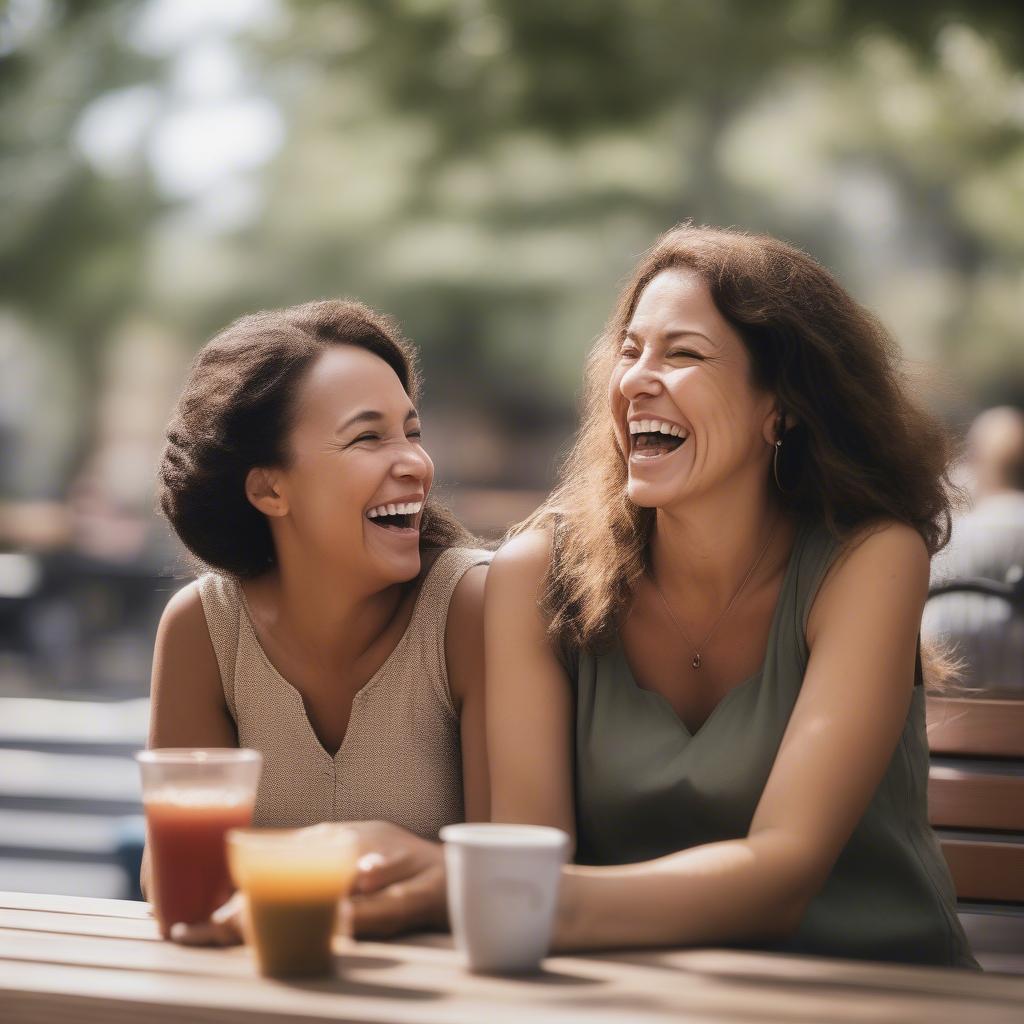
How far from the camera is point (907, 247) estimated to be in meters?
8.86

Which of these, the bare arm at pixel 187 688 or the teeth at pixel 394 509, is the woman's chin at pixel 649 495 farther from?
the bare arm at pixel 187 688

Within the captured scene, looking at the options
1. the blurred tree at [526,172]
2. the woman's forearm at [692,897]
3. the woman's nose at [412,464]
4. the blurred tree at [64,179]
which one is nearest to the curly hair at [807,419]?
the woman's nose at [412,464]

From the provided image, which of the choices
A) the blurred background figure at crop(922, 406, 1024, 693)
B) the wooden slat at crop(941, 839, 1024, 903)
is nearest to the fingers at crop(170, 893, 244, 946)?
the wooden slat at crop(941, 839, 1024, 903)

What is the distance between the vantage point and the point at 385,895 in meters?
1.36

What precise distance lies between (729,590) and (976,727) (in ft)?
1.54

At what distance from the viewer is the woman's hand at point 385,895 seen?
1.32 metres

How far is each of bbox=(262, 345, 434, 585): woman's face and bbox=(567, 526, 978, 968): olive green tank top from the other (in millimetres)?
365

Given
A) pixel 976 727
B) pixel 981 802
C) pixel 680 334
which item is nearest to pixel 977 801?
pixel 981 802

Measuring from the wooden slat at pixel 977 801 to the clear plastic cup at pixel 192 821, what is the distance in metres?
1.18

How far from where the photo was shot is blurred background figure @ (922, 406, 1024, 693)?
11.9 ft

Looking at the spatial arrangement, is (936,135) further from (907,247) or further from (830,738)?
(830,738)

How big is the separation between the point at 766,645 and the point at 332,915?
82cm

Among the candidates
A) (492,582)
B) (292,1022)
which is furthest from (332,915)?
(492,582)

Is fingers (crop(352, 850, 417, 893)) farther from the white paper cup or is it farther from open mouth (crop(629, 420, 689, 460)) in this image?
open mouth (crop(629, 420, 689, 460))
